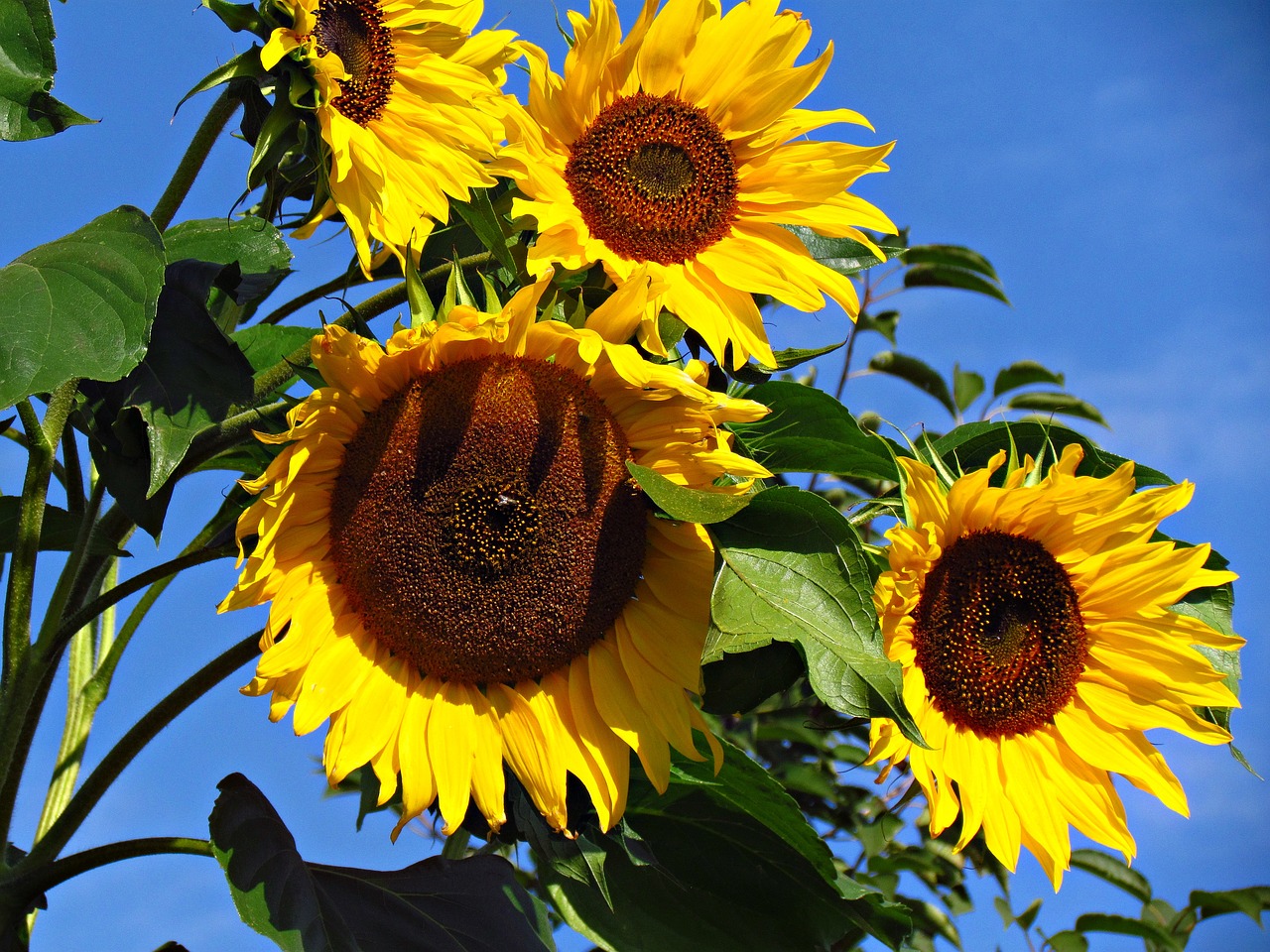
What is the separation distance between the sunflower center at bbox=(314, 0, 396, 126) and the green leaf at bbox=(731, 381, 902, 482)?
726mm

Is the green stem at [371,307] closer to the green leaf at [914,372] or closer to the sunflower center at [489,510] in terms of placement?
the sunflower center at [489,510]

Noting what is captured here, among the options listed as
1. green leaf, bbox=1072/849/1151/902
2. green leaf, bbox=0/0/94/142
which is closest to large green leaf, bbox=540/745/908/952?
green leaf, bbox=0/0/94/142

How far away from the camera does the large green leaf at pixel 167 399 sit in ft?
5.50

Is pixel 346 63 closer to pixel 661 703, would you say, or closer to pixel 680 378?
pixel 680 378

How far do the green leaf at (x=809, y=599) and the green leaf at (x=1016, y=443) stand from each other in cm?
42

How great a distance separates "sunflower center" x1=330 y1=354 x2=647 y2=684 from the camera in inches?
60.1

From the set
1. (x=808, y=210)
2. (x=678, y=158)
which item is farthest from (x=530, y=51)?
(x=808, y=210)

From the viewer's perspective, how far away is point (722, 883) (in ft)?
6.25

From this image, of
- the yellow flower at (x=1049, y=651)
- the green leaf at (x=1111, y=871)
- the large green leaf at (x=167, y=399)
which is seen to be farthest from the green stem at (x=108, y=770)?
the green leaf at (x=1111, y=871)

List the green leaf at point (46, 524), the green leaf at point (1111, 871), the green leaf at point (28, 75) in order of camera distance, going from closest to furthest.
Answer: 1. the green leaf at point (28, 75)
2. the green leaf at point (46, 524)
3. the green leaf at point (1111, 871)

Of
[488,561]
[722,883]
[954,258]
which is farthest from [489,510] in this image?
[954,258]

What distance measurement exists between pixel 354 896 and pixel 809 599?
0.83 m

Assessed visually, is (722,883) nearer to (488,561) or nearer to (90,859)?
(488,561)

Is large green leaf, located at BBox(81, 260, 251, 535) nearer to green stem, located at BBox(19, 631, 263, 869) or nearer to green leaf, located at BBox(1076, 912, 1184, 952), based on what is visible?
green stem, located at BBox(19, 631, 263, 869)
